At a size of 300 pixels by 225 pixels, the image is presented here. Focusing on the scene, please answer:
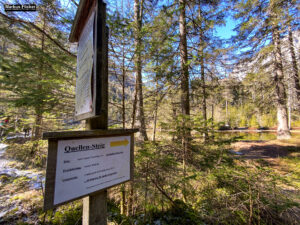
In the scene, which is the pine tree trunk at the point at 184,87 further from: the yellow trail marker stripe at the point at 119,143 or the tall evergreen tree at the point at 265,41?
the tall evergreen tree at the point at 265,41

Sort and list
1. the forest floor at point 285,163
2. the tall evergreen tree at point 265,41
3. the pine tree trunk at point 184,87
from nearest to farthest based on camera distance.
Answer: the forest floor at point 285,163 → the pine tree trunk at point 184,87 → the tall evergreen tree at point 265,41

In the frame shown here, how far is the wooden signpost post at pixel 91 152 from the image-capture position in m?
0.78

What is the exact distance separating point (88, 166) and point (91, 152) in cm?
10

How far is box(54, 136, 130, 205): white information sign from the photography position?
2.59ft

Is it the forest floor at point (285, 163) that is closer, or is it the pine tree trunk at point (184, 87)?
the forest floor at point (285, 163)

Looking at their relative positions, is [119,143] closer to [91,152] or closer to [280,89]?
[91,152]

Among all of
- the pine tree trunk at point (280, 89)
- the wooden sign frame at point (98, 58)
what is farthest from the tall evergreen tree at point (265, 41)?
the wooden sign frame at point (98, 58)

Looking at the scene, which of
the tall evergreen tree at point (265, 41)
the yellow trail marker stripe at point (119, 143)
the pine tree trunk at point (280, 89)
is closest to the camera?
the yellow trail marker stripe at point (119, 143)

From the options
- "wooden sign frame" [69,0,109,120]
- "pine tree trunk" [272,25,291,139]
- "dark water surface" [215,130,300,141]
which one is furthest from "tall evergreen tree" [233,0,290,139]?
"wooden sign frame" [69,0,109,120]

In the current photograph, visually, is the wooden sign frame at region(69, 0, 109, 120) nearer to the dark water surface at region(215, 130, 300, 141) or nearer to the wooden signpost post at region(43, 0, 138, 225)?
the wooden signpost post at region(43, 0, 138, 225)

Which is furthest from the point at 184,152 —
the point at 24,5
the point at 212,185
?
the point at 24,5

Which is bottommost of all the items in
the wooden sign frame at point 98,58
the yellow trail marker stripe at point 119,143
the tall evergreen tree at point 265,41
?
the yellow trail marker stripe at point 119,143

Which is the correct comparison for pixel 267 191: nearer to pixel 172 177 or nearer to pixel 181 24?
pixel 172 177

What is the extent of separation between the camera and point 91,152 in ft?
3.00
